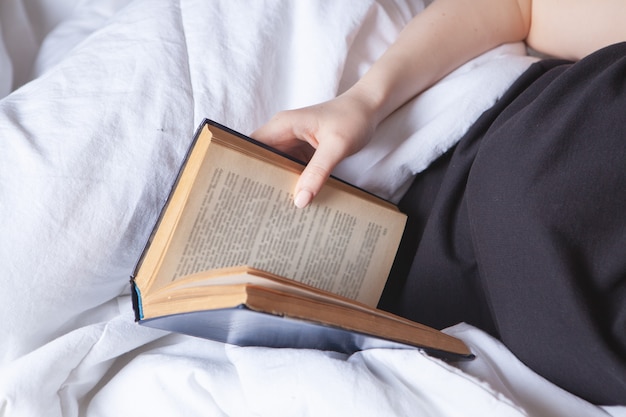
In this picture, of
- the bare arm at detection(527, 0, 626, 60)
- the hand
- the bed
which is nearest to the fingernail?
the hand

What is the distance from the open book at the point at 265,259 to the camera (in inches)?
16.4

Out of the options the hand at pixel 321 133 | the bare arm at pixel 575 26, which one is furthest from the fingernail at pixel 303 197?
the bare arm at pixel 575 26

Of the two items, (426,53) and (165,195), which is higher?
(426,53)

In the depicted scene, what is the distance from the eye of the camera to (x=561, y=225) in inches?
19.7

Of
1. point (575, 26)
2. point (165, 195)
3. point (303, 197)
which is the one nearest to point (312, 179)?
point (303, 197)

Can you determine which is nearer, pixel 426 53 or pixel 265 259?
pixel 265 259

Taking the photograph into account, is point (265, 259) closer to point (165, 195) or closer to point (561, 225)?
point (165, 195)

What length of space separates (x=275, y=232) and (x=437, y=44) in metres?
0.28

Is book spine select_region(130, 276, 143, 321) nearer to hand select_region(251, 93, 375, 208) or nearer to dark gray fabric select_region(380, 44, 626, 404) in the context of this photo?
hand select_region(251, 93, 375, 208)

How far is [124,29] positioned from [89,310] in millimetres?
286

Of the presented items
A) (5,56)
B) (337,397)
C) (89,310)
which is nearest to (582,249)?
(337,397)

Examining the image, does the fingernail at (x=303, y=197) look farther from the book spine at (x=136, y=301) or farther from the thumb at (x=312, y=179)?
the book spine at (x=136, y=301)

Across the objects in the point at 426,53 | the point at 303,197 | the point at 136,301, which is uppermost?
the point at 426,53

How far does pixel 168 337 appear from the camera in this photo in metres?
0.64
